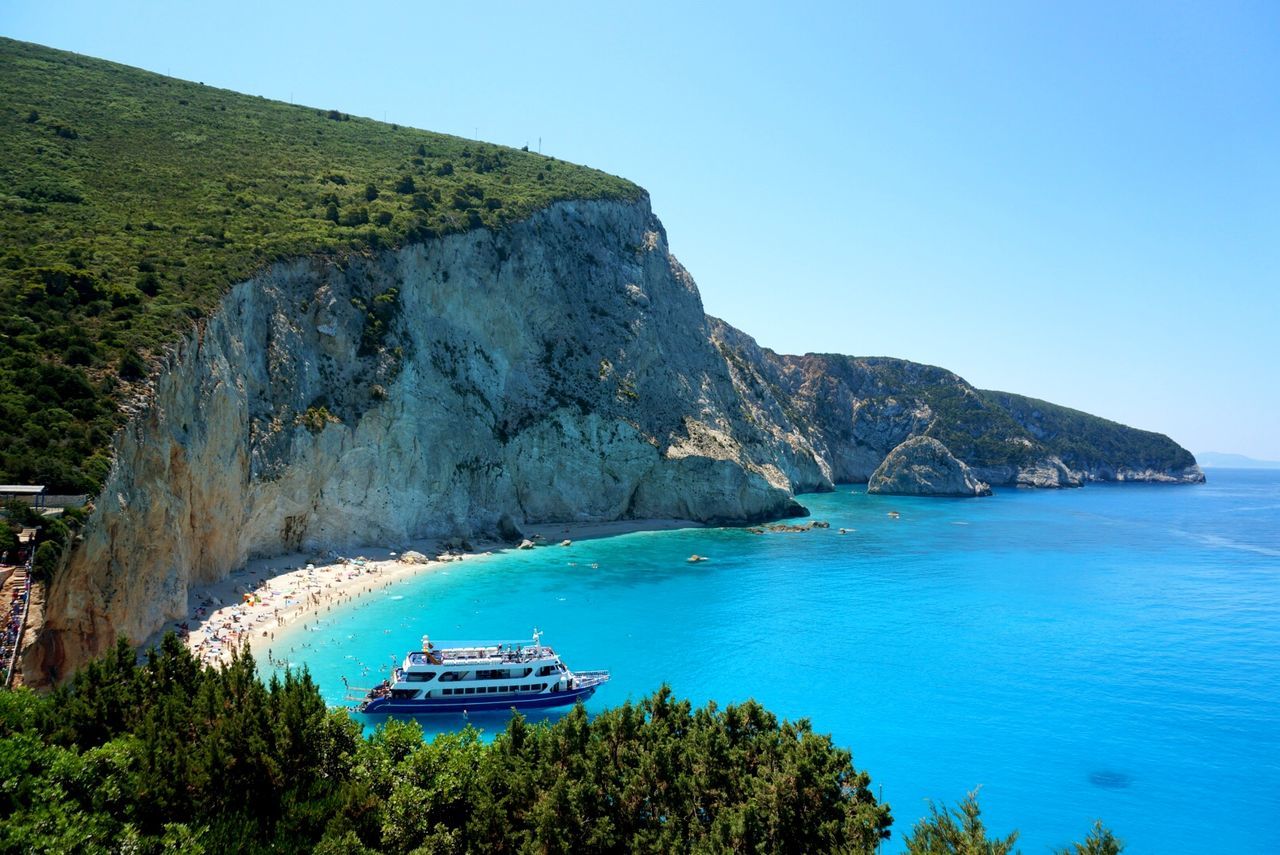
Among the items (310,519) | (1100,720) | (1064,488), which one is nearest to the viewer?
(1100,720)

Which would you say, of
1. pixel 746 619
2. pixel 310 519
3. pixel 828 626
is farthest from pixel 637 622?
pixel 310 519

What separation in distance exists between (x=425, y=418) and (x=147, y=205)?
2844cm

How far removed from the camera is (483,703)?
35344 mm

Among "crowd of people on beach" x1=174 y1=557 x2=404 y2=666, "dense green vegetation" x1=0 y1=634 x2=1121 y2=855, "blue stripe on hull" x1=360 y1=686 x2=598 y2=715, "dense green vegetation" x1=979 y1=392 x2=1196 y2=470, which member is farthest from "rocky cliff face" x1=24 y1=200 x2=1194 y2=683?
"dense green vegetation" x1=979 y1=392 x2=1196 y2=470

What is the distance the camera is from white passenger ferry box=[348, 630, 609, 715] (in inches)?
1346

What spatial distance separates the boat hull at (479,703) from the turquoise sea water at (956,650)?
883 mm

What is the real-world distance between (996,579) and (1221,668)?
23.5m

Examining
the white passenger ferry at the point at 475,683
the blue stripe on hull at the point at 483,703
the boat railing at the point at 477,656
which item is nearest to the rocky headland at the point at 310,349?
the white passenger ferry at the point at 475,683

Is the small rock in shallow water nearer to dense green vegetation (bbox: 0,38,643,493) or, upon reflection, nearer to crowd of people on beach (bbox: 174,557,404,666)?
crowd of people on beach (bbox: 174,557,404,666)

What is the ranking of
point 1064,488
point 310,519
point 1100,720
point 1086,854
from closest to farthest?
1. point 1086,854
2. point 1100,720
3. point 310,519
4. point 1064,488

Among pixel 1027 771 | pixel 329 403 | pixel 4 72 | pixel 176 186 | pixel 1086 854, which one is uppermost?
pixel 4 72

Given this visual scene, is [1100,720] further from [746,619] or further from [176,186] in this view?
[176,186]

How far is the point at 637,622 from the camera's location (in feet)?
161

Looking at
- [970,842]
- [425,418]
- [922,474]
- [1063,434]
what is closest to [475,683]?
[970,842]
